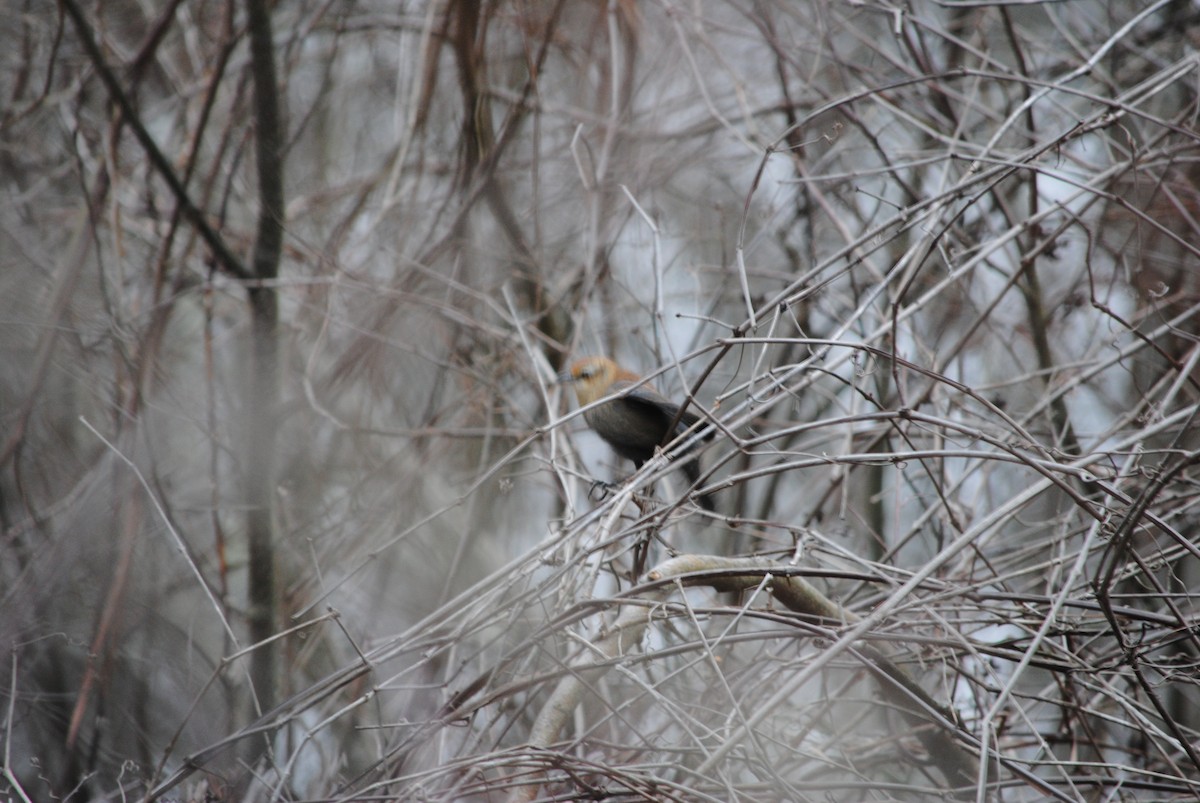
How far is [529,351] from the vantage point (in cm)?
301

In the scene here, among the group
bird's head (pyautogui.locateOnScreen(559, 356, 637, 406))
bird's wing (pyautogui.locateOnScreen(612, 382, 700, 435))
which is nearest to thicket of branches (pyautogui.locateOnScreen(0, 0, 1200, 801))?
bird's head (pyautogui.locateOnScreen(559, 356, 637, 406))

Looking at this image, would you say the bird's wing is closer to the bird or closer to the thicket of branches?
the bird

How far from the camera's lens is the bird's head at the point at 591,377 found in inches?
167

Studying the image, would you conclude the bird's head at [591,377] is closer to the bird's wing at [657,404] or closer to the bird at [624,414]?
the bird at [624,414]

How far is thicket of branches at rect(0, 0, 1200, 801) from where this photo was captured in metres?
2.87

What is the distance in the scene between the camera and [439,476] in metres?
5.21

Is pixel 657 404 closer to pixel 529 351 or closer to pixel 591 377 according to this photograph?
pixel 591 377

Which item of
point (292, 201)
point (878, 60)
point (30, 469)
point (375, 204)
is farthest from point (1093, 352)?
point (30, 469)

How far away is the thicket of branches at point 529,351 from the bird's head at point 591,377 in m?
0.13

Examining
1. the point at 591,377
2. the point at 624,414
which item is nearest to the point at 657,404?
the point at 624,414

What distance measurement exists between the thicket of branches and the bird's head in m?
0.13

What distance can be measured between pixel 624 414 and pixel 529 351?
1235 millimetres

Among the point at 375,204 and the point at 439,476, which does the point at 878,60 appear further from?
the point at 439,476

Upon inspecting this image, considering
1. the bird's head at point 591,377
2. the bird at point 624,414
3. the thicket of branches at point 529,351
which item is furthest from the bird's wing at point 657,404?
the thicket of branches at point 529,351
